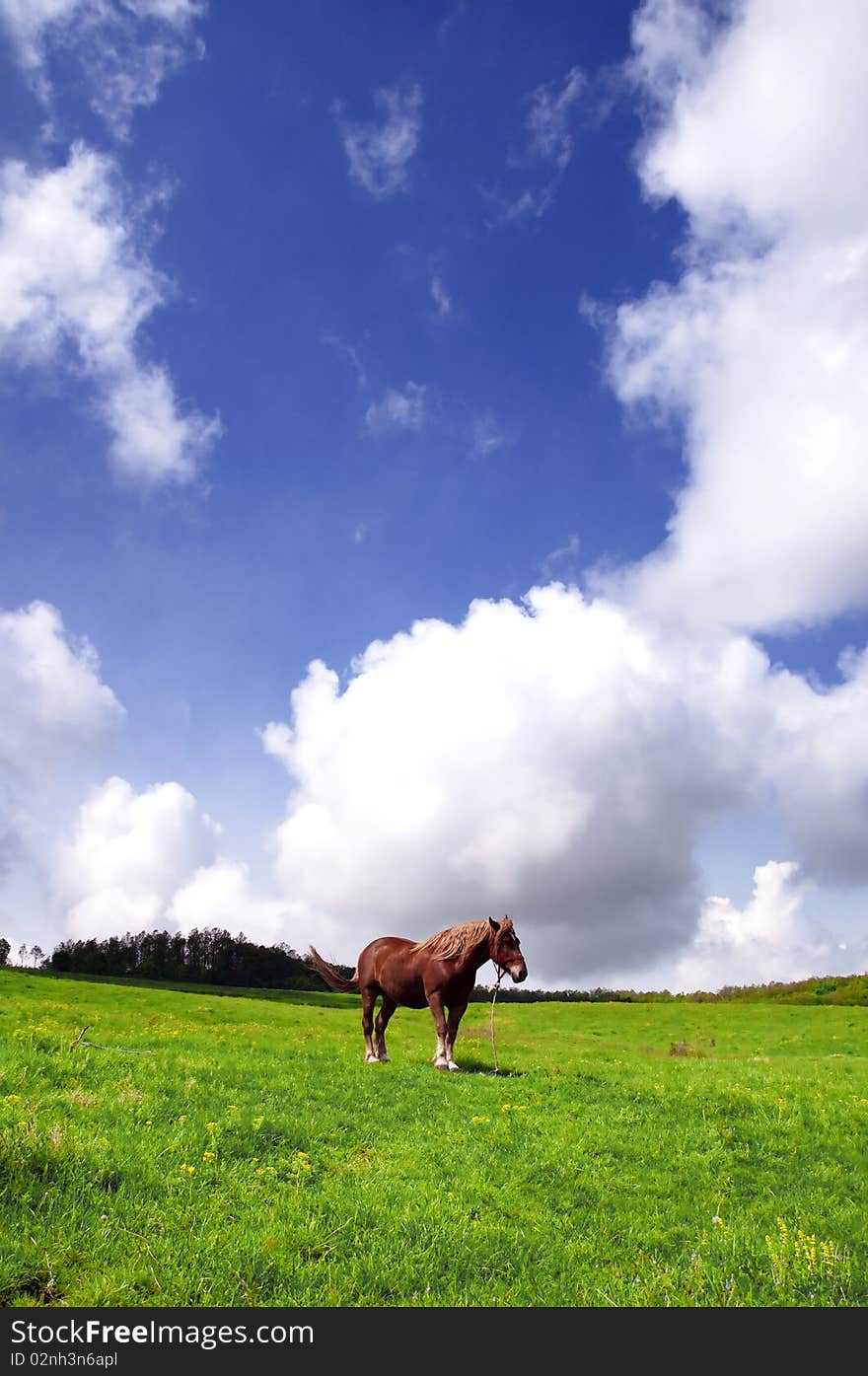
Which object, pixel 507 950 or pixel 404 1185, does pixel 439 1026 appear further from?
pixel 404 1185

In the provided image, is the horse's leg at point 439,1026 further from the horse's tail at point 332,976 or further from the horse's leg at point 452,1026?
the horse's tail at point 332,976

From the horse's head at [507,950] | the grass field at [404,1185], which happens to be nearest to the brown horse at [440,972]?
the horse's head at [507,950]

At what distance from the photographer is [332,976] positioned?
2184cm

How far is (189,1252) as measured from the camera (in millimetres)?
7133

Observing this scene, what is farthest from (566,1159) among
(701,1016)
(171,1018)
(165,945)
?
(165,945)

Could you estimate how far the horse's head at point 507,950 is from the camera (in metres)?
17.6

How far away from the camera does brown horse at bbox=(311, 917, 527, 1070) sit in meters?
17.8

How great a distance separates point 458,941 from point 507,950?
1.27 meters

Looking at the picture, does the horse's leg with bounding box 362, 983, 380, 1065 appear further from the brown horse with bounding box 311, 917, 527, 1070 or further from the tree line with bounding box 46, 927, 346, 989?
the tree line with bounding box 46, 927, 346, 989

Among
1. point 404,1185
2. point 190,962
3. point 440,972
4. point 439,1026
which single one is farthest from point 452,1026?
point 190,962

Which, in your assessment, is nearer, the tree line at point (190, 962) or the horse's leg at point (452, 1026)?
the horse's leg at point (452, 1026)

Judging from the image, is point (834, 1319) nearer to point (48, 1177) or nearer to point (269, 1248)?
point (269, 1248)

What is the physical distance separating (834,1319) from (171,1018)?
3923 cm

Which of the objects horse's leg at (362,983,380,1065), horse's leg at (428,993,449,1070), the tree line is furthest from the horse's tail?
the tree line
